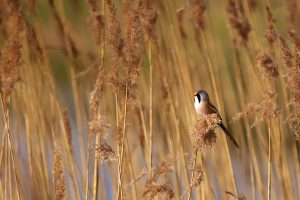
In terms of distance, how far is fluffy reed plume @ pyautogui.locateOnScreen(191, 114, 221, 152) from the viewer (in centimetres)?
204

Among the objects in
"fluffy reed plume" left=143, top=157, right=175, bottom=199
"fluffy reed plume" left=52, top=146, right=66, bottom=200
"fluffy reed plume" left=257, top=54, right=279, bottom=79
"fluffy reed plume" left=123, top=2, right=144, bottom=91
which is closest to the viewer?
"fluffy reed plume" left=143, top=157, right=175, bottom=199

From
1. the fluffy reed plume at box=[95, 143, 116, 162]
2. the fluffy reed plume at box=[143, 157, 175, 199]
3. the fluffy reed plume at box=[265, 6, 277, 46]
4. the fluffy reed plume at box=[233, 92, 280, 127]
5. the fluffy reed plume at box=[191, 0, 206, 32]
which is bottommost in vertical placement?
the fluffy reed plume at box=[143, 157, 175, 199]

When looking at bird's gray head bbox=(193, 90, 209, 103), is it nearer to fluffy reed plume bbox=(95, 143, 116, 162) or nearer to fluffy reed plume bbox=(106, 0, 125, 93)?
fluffy reed plume bbox=(106, 0, 125, 93)

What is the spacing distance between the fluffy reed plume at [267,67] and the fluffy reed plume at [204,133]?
367mm

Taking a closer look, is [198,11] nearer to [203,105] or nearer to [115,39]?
[203,105]

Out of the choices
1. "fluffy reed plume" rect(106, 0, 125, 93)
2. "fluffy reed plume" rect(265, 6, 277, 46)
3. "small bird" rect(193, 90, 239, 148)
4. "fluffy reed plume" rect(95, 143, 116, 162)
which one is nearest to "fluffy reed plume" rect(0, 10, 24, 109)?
"fluffy reed plume" rect(106, 0, 125, 93)

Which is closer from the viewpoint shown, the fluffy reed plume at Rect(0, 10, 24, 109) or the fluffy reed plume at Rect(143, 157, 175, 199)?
the fluffy reed plume at Rect(143, 157, 175, 199)

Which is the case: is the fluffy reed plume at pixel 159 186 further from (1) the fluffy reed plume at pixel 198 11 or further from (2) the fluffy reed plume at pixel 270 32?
(1) the fluffy reed plume at pixel 198 11

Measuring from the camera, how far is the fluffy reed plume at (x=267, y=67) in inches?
92.3

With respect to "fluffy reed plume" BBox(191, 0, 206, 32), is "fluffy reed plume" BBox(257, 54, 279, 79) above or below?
below

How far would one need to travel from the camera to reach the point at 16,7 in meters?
2.69

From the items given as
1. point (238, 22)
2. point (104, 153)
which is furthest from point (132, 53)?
point (238, 22)

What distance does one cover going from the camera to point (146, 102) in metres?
3.59

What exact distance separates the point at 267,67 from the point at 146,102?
132 centimetres
